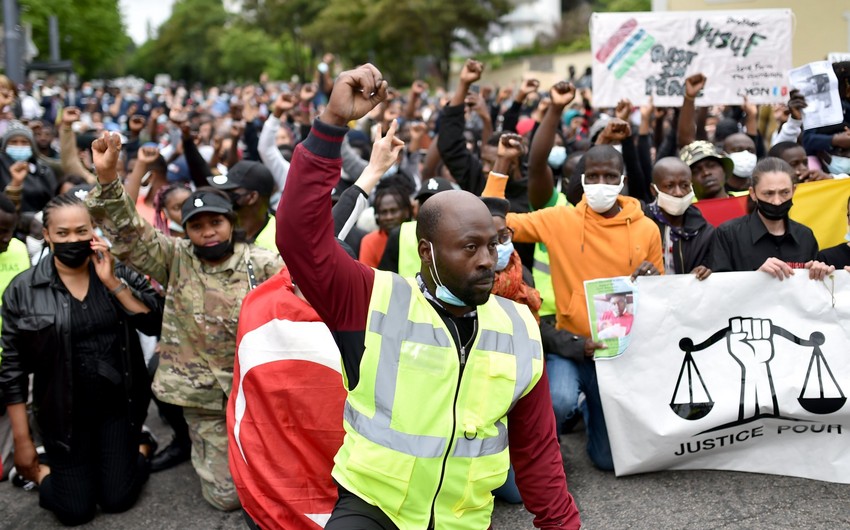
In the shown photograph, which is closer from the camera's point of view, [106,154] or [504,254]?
[106,154]

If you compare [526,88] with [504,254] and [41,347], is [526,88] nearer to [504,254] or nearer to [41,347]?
[504,254]

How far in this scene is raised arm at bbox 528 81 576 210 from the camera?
6.05 metres

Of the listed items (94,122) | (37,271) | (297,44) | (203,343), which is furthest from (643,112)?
(297,44)

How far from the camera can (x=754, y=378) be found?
16.8ft

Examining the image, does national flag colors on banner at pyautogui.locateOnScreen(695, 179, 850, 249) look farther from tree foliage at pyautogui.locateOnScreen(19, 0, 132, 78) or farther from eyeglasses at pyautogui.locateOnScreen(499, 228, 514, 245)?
tree foliage at pyautogui.locateOnScreen(19, 0, 132, 78)

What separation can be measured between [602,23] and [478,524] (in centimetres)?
662

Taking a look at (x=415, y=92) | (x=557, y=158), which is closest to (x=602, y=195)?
(x=557, y=158)

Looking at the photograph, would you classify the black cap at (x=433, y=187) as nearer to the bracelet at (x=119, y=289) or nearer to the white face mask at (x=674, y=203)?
the white face mask at (x=674, y=203)

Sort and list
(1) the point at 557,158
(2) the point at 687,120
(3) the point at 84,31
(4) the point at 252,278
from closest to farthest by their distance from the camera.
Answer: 1. (4) the point at 252,278
2. (2) the point at 687,120
3. (1) the point at 557,158
4. (3) the point at 84,31

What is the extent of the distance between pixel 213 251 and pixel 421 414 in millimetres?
2685

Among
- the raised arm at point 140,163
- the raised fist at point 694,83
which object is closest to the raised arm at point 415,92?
the raised fist at point 694,83

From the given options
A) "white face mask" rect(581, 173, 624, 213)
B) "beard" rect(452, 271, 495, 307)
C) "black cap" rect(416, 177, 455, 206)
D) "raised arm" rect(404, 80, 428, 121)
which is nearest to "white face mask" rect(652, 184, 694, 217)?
"white face mask" rect(581, 173, 624, 213)

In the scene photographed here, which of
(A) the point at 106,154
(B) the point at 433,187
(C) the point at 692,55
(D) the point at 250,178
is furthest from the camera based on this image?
(C) the point at 692,55

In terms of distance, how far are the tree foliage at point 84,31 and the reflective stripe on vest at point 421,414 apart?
2197 inches
